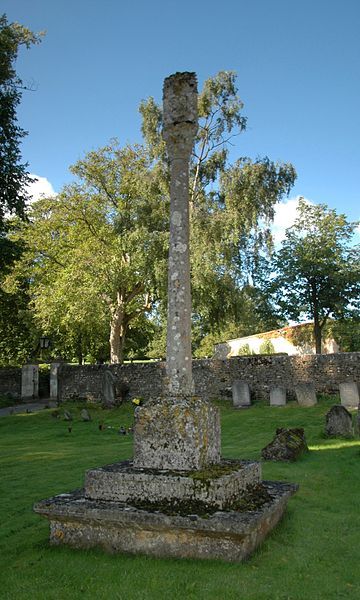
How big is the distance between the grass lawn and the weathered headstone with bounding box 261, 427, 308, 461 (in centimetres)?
26

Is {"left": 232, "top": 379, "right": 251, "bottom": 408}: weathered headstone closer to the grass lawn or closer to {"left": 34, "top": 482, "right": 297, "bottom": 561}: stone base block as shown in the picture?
the grass lawn

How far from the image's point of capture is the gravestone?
4922mm

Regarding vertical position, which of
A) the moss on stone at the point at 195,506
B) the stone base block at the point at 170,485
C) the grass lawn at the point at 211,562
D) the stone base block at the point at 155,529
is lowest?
the grass lawn at the point at 211,562

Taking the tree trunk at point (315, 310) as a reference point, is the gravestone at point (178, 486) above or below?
below

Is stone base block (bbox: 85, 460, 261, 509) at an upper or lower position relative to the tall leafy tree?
lower

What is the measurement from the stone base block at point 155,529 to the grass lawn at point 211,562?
0.42ft

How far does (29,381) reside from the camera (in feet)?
95.7

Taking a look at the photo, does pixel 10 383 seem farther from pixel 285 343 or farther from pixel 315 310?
pixel 285 343

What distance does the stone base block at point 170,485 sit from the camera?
17.1ft

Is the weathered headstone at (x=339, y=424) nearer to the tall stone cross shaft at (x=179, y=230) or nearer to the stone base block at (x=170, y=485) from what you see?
the stone base block at (x=170, y=485)

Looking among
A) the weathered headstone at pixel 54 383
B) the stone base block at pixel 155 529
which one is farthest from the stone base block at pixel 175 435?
the weathered headstone at pixel 54 383

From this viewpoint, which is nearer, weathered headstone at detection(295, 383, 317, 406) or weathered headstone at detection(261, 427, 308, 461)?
weathered headstone at detection(261, 427, 308, 461)

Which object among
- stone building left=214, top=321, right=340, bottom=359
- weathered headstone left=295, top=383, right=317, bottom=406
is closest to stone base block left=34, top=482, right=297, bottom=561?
weathered headstone left=295, top=383, right=317, bottom=406

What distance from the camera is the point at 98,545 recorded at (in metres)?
5.29
